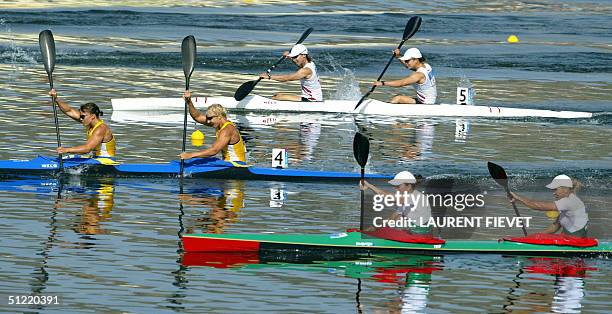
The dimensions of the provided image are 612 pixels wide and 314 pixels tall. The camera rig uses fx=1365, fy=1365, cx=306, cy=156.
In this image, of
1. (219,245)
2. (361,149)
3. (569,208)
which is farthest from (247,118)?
(569,208)

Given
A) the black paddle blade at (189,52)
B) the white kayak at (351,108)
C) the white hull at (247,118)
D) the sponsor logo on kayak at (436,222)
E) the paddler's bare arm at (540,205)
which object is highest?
the black paddle blade at (189,52)

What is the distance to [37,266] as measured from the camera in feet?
55.3

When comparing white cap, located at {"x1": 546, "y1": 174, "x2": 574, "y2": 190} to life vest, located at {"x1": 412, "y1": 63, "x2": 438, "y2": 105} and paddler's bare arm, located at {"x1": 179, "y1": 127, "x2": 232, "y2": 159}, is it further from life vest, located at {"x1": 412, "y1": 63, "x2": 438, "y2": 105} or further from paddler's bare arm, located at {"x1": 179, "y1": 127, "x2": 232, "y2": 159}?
life vest, located at {"x1": 412, "y1": 63, "x2": 438, "y2": 105}

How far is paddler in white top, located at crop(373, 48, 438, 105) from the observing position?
31188 millimetres

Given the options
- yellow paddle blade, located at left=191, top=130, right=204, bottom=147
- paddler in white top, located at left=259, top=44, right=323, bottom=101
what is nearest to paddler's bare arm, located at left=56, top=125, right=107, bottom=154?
yellow paddle blade, located at left=191, top=130, right=204, bottom=147

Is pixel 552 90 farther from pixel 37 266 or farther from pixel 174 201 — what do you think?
pixel 37 266

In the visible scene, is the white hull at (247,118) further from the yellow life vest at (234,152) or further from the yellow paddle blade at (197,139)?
the yellow life vest at (234,152)

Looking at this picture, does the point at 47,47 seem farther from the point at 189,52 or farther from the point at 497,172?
the point at 497,172

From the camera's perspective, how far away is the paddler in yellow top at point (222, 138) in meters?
23.1

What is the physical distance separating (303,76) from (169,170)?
910 centimetres

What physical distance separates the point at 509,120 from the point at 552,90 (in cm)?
612

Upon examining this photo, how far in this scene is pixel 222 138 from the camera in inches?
913

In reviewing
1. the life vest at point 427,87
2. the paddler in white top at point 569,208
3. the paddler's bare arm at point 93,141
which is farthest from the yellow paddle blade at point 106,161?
the life vest at point 427,87

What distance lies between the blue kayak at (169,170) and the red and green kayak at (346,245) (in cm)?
533
